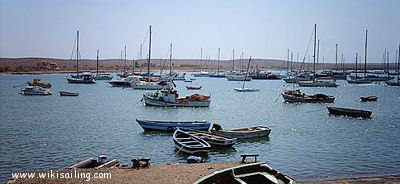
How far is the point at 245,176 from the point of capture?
535 inches

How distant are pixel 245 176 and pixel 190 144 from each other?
12.2 m

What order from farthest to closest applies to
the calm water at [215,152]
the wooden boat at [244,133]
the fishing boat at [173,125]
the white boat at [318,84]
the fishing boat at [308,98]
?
the white boat at [318,84]
the fishing boat at [308,98]
the fishing boat at [173,125]
the wooden boat at [244,133]
the calm water at [215,152]

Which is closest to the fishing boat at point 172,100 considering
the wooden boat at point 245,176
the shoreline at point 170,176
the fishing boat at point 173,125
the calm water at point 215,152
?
the calm water at point 215,152

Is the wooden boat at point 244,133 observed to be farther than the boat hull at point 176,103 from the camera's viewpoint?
No

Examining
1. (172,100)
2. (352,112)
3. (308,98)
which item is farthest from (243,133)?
(308,98)

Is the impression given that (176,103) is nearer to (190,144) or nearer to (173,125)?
(173,125)

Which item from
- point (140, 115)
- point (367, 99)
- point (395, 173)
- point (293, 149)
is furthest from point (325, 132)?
point (367, 99)

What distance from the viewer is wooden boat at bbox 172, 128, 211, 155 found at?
80.7 ft

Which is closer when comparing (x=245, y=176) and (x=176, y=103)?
(x=245, y=176)

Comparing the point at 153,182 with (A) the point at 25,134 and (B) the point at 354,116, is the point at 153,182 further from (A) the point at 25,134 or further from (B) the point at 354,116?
(B) the point at 354,116

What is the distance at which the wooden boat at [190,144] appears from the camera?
24.6 meters

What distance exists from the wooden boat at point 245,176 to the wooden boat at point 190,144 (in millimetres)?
10207

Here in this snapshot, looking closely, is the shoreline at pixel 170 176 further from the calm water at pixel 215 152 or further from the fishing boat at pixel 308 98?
the fishing boat at pixel 308 98

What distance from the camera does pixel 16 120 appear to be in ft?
135
